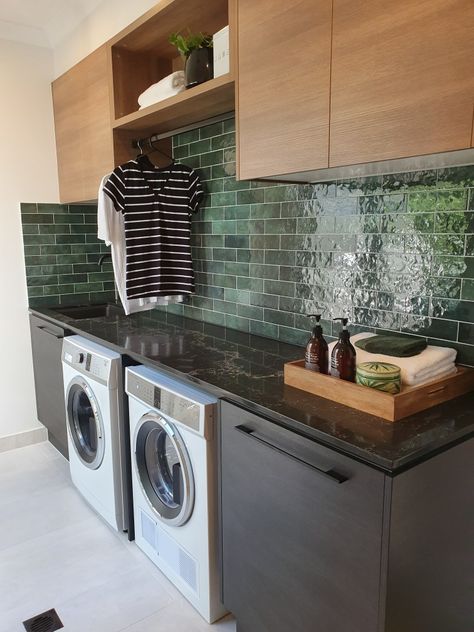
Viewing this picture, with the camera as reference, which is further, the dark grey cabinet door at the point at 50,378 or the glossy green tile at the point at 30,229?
the glossy green tile at the point at 30,229

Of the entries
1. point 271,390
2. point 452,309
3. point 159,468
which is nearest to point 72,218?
point 159,468

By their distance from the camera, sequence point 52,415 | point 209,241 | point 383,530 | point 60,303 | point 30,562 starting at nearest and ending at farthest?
1. point 383,530
2. point 30,562
3. point 209,241
4. point 52,415
5. point 60,303

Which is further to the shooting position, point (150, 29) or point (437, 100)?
point (150, 29)

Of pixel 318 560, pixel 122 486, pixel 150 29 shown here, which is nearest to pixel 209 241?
pixel 150 29

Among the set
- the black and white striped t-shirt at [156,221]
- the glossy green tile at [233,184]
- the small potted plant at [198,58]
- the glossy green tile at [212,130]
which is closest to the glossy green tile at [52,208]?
the black and white striped t-shirt at [156,221]

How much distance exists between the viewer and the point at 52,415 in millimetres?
2932

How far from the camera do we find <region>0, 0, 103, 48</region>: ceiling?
2.59 m

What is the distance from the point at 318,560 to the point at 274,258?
1308 mm

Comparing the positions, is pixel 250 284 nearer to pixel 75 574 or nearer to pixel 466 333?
pixel 466 333

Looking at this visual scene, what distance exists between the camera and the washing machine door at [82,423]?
2.37 meters

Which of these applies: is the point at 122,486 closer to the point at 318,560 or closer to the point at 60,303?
the point at 318,560

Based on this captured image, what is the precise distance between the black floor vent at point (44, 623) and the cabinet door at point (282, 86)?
1.79 metres

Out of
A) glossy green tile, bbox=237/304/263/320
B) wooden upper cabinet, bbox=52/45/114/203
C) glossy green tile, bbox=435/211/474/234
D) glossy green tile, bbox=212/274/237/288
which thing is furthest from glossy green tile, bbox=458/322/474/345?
wooden upper cabinet, bbox=52/45/114/203

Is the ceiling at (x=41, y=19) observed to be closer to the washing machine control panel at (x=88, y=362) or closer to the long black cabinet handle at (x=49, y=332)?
the long black cabinet handle at (x=49, y=332)
